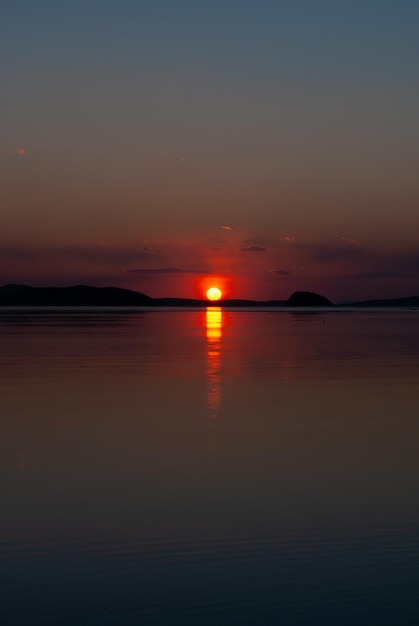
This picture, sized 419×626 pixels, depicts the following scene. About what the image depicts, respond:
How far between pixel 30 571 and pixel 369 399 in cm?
1399

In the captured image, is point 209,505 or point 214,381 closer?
point 209,505

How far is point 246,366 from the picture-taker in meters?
31.5

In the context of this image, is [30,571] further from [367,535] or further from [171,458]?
[171,458]

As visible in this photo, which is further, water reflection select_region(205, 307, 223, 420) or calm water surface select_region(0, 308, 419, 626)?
water reflection select_region(205, 307, 223, 420)

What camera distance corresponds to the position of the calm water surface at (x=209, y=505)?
297 inches

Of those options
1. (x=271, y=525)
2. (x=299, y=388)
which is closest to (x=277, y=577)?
(x=271, y=525)

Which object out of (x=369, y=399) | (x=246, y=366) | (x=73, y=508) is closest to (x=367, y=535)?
(x=73, y=508)

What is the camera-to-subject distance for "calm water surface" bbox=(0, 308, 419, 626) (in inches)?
297

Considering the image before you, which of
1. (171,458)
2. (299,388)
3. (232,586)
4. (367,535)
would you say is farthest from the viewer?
(299,388)

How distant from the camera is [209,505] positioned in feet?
35.1

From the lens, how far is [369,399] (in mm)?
20891

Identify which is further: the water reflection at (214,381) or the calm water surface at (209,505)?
the water reflection at (214,381)

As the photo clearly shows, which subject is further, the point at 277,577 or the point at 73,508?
the point at 73,508

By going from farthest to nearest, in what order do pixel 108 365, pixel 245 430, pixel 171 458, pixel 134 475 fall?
pixel 108 365, pixel 245 430, pixel 171 458, pixel 134 475
